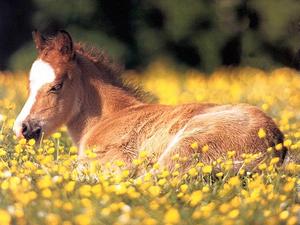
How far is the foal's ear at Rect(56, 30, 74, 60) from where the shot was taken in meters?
7.20

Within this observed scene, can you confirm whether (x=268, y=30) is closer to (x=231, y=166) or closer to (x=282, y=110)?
(x=282, y=110)

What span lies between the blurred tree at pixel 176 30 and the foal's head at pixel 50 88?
7428 mm

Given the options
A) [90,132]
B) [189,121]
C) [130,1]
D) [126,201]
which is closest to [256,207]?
[126,201]

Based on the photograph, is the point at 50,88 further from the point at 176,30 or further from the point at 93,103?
the point at 176,30

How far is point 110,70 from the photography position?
7770mm

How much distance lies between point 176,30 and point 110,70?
7.68m

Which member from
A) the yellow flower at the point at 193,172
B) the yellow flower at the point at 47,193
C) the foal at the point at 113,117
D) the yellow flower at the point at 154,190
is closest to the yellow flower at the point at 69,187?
the yellow flower at the point at 47,193

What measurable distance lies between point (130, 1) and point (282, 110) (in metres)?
6.76

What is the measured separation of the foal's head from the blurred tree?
24.4 feet

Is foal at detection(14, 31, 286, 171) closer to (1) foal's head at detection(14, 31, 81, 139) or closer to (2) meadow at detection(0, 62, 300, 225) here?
(1) foal's head at detection(14, 31, 81, 139)

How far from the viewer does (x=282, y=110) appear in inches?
385

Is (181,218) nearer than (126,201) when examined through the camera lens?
Yes

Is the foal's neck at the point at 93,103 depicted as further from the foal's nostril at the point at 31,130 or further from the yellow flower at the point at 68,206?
the yellow flower at the point at 68,206

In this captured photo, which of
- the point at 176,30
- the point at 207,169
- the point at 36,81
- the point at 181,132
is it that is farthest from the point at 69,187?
the point at 176,30
